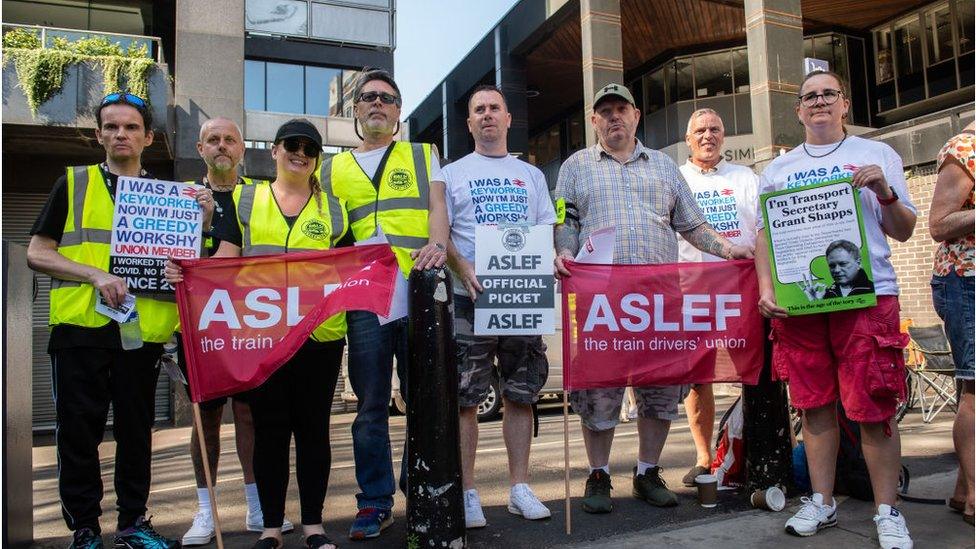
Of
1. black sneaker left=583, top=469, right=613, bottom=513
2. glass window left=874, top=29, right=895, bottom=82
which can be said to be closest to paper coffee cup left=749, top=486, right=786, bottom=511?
black sneaker left=583, top=469, right=613, bottom=513

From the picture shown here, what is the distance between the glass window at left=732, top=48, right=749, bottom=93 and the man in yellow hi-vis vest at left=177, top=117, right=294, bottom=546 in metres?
19.5

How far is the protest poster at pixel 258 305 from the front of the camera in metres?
3.44

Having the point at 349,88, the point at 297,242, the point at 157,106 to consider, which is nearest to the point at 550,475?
the point at 297,242

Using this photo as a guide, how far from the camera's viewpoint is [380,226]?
3.88 metres

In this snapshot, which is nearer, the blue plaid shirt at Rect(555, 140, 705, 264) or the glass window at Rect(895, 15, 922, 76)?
the blue plaid shirt at Rect(555, 140, 705, 264)

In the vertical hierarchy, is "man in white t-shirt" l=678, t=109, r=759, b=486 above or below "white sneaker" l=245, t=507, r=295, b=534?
above

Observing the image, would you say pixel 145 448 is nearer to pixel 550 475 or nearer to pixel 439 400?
pixel 439 400

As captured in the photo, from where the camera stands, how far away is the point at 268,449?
3.35 metres

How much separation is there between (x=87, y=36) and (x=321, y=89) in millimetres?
5512

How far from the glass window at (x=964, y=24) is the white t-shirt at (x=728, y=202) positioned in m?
16.7

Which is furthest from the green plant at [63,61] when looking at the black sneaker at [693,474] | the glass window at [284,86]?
the black sneaker at [693,474]

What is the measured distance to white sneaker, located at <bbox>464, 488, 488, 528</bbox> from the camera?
3697mm

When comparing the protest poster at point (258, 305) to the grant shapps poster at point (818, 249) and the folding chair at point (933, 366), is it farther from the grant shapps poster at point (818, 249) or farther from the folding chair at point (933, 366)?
the folding chair at point (933, 366)

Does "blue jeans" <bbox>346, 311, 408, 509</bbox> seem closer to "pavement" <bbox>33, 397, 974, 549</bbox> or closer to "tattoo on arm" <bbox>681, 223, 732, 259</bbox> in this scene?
"pavement" <bbox>33, 397, 974, 549</bbox>
